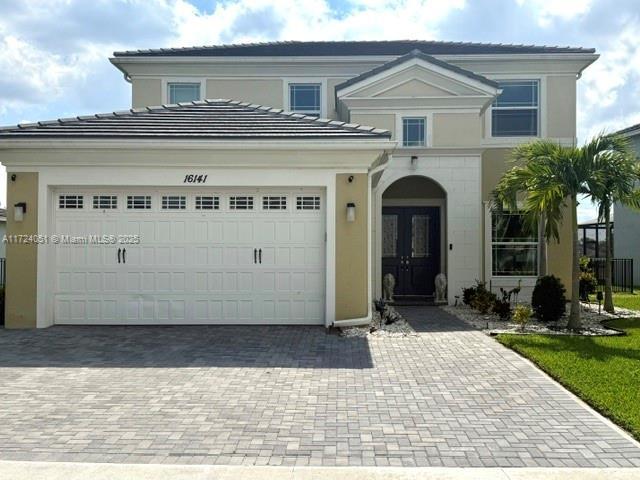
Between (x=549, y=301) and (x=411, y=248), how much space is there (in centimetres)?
520

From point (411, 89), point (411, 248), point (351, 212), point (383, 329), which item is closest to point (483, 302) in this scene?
point (383, 329)

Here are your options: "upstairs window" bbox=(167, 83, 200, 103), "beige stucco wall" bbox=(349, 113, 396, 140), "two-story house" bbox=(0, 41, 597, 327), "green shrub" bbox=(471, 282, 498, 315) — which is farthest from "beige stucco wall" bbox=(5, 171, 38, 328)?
"green shrub" bbox=(471, 282, 498, 315)

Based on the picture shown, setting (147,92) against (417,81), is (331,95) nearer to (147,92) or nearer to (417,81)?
(417,81)

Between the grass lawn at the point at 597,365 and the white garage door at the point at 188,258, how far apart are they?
4.13 meters

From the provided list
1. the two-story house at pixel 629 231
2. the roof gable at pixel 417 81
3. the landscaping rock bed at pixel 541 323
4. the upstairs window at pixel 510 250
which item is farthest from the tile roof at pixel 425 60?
the two-story house at pixel 629 231

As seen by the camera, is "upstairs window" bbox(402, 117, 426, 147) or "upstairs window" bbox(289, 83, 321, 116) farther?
"upstairs window" bbox(289, 83, 321, 116)

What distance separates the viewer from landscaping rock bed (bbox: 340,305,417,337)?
10219mm

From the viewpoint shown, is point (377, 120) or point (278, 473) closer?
point (278, 473)

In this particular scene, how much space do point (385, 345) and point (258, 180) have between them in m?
4.01

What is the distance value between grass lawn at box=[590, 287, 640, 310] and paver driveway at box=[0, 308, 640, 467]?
7.48 m

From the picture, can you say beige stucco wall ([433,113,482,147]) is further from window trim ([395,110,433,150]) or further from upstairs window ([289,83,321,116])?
upstairs window ([289,83,321,116])

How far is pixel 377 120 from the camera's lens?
1480 cm

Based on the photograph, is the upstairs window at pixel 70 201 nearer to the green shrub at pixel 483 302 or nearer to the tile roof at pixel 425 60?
the tile roof at pixel 425 60

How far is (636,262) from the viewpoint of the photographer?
22328 millimetres
